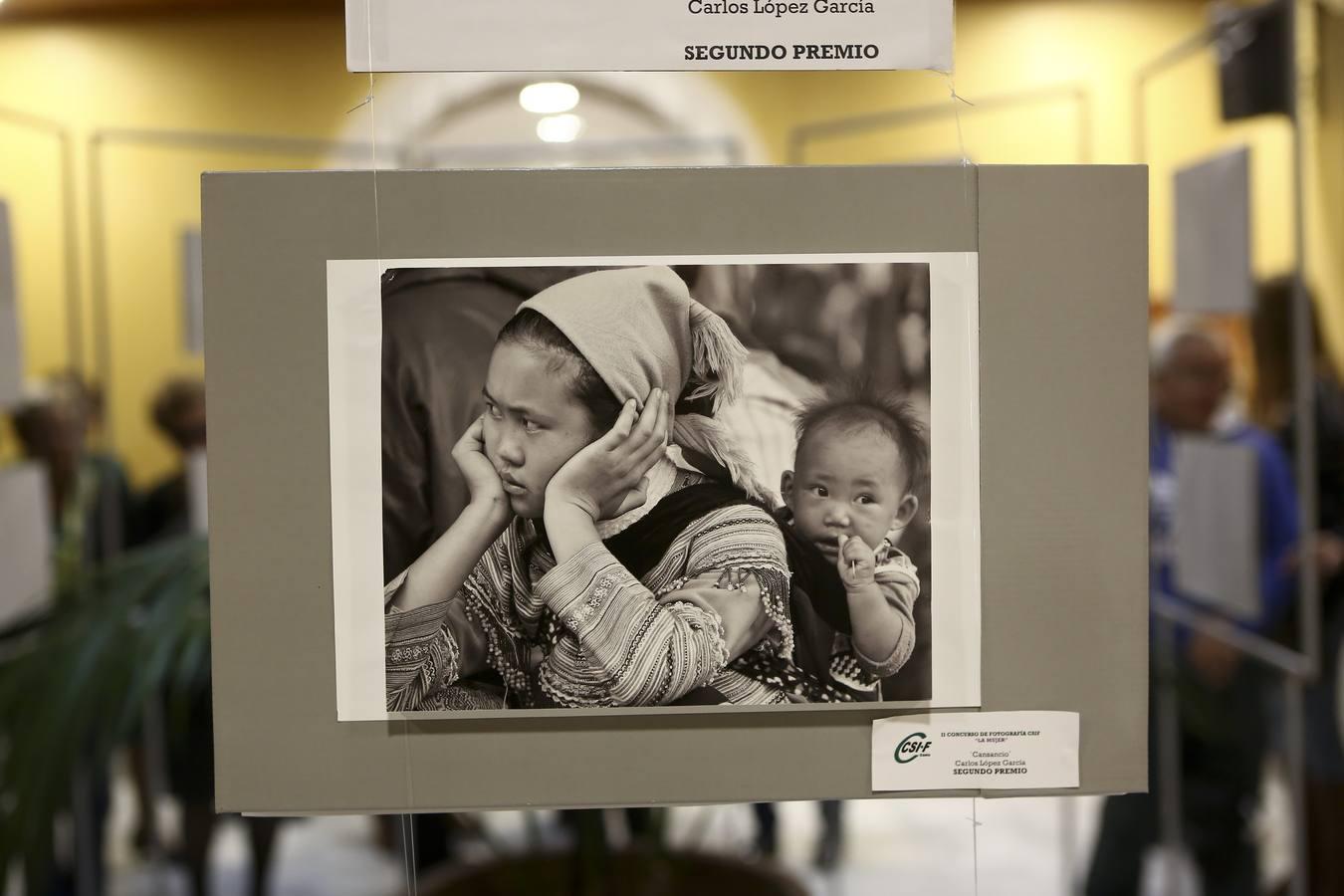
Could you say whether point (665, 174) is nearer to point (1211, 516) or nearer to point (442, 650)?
point (442, 650)

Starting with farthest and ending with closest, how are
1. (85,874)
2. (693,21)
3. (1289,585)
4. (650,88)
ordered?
1. (650,88)
2. (85,874)
3. (1289,585)
4. (693,21)

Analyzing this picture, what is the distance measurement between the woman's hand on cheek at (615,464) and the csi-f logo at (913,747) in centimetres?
13

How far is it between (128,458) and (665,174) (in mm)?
2497

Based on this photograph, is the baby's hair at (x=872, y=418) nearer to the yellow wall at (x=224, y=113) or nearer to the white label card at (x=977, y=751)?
the white label card at (x=977, y=751)

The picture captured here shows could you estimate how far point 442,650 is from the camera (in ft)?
1.34

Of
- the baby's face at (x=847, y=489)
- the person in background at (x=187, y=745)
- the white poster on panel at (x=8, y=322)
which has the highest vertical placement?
the white poster on panel at (x=8, y=322)

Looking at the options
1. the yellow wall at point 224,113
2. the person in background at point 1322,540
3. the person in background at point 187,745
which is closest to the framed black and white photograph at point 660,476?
the person in background at point 1322,540

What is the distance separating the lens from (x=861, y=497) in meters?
0.41

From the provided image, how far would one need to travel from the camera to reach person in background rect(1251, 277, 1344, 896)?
140 centimetres

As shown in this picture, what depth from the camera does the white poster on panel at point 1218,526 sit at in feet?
4.42

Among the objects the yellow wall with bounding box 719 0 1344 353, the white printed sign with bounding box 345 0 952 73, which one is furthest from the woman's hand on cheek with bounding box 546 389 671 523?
the yellow wall with bounding box 719 0 1344 353

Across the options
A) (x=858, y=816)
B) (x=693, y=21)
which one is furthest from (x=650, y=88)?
(x=693, y=21)

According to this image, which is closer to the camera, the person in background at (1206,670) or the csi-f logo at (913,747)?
the csi-f logo at (913,747)

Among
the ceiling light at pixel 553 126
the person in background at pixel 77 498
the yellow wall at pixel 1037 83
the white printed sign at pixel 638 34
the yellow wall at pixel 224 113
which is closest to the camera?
the white printed sign at pixel 638 34
